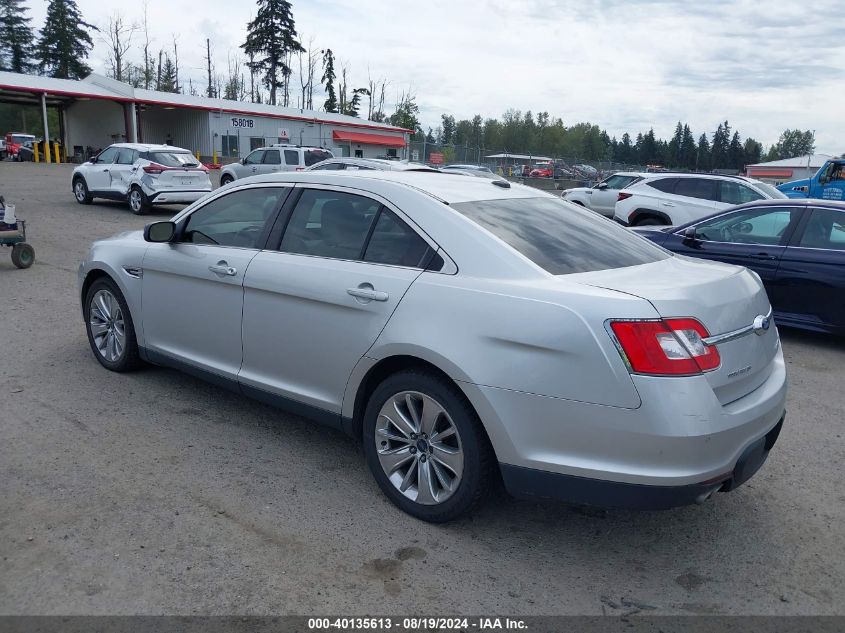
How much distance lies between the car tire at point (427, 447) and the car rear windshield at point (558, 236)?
0.80 meters

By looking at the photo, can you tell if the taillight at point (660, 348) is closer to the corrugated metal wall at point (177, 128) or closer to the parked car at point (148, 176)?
the parked car at point (148, 176)

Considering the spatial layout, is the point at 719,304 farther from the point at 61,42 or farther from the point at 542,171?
the point at 61,42

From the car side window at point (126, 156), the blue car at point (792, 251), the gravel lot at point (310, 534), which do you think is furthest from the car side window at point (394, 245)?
the car side window at point (126, 156)

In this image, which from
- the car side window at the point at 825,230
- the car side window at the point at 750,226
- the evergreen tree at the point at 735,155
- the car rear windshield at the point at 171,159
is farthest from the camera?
the evergreen tree at the point at 735,155

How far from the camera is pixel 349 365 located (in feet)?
12.1

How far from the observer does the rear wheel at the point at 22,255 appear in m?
9.77

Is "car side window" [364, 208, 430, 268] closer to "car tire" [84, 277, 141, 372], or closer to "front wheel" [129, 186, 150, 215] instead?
"car tire" [84, 277, 141, 372]

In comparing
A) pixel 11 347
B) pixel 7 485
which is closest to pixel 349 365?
pixel 7 485

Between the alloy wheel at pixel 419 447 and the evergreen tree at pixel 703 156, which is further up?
the evergreen tree at pixel 703 156

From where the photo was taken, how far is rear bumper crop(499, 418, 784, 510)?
2895 millimetres

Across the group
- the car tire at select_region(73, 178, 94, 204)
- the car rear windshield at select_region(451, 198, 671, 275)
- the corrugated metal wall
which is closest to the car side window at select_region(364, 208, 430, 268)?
the car rear windshield at select_region(451, 198, 671, 275)

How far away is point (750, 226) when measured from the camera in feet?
26.1

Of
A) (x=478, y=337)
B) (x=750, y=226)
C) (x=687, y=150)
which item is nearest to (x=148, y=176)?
(x=750, y=226)

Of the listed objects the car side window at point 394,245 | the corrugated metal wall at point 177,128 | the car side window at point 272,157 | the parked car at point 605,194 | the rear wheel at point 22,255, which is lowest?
the rear wheel at point 22,255
